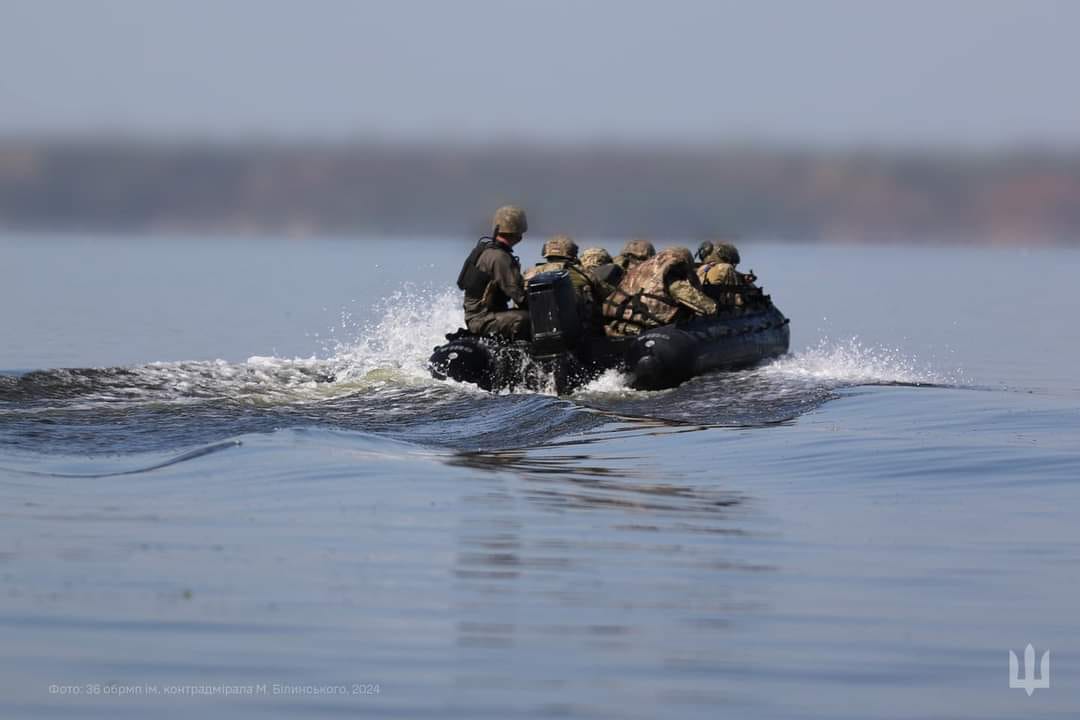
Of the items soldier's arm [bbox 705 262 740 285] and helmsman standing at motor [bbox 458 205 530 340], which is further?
soldier's arm [bbox 705 262 740 285]

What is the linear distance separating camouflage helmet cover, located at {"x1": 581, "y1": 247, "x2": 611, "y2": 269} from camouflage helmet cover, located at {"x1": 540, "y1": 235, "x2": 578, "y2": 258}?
863 millimetres

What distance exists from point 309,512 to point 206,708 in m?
4.15

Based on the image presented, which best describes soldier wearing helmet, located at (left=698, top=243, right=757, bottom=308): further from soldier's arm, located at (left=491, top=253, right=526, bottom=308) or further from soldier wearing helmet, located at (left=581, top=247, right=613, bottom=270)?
soldier's arm, located at (left=491, top=253, right=526, bottom=308)

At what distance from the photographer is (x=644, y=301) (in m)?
19.4

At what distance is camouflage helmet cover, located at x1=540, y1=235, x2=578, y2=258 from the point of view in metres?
19.3

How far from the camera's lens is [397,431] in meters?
14.8

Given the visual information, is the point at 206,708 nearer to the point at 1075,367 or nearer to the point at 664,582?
the point at 664,582

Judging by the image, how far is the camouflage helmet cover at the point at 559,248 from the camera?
19.3 metres

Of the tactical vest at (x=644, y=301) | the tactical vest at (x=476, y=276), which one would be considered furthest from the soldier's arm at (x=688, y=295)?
the tactical vest at (x=476, y=276)

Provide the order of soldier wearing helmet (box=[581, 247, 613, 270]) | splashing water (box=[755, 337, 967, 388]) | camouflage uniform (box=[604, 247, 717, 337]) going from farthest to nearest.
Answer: soldier wearing helmet (box=[581, 247, 613, 270]) → splashing water (box=[755, 337, 967, 388]) → camouflage uniform (box=[604, 247, 717, 337])

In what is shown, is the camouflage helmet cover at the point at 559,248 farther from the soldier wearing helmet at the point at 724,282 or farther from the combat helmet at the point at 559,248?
the soldier wearing helmet at the point at 724,282

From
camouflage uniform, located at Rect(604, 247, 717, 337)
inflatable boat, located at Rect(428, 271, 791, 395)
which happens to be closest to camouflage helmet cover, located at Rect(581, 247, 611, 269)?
camouflage uniform, located at Rect(604, 247, 717, 337)

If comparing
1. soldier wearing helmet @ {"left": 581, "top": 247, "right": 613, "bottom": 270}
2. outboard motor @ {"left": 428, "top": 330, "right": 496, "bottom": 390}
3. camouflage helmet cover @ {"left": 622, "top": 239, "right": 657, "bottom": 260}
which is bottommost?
outboard motor @ {"left": 428, "top": 330, "right": 496, "bottom": 390}

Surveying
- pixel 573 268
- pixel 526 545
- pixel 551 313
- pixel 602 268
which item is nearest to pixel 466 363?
pixel 551 313
